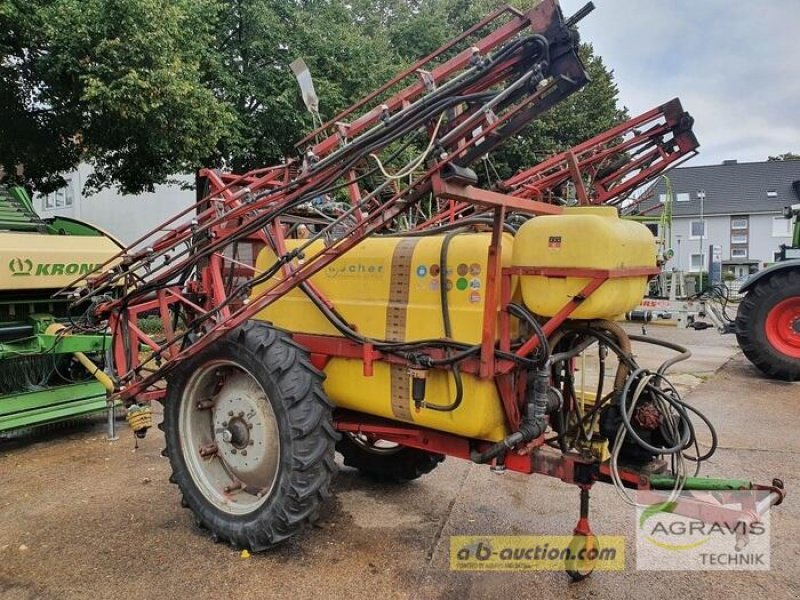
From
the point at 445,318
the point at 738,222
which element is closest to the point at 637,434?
the point at 445,318

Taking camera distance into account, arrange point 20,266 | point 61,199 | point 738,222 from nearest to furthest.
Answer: point 20,266 < point 61,199 < point 738,222

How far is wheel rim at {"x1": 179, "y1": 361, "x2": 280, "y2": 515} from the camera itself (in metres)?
3.26

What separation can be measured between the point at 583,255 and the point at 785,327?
6.65 metres

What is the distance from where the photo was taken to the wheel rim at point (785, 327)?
7.54m

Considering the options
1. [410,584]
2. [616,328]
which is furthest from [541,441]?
[410,584]

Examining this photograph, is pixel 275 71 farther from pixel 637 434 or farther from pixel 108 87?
pixel 637 434

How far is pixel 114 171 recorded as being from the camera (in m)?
11.5

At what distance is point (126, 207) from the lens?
19.8 metres

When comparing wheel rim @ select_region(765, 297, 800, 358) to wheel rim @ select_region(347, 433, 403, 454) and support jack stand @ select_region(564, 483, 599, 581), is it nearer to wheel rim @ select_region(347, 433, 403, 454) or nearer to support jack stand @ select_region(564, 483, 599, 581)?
wheel rim @ select_region(347, 433, 403, 454)

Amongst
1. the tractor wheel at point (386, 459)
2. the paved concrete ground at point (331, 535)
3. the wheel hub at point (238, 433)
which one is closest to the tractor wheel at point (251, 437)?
the wheel hub at point (238, 433)

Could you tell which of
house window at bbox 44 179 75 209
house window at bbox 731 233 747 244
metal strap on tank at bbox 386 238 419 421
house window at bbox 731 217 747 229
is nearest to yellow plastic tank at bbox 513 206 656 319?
metal strap on tank at bbox 386 238 419 421

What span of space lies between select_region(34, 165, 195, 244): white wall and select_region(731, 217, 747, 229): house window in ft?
116

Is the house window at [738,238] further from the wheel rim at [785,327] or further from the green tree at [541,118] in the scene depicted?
the wheel rim at [785,327]

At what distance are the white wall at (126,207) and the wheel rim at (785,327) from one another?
50.9ft
